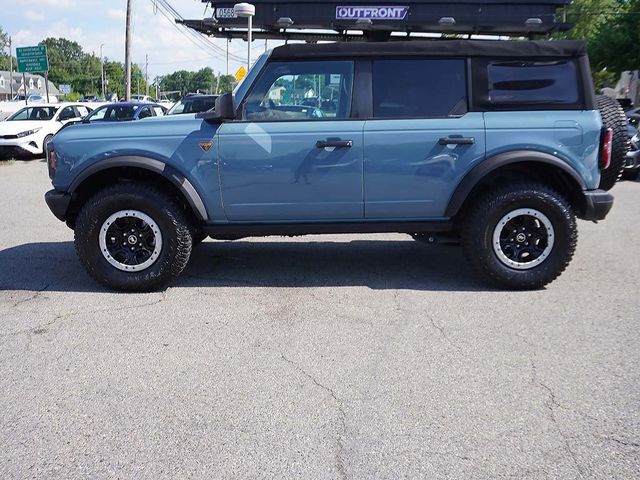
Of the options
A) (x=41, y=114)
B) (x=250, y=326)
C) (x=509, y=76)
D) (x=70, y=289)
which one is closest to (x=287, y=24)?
(x=509, y=76)

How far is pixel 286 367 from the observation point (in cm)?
381

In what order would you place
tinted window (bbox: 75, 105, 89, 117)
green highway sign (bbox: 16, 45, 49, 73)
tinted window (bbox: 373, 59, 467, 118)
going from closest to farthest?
tinted window (bbox: 373, 59, 467, 118)
tinted window (bbox: 75, 105, 89, 117)
green highway sign (bbox: 16, 45, 49, 73)

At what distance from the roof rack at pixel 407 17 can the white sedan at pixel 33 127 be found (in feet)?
29.6

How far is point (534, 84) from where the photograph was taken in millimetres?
5195

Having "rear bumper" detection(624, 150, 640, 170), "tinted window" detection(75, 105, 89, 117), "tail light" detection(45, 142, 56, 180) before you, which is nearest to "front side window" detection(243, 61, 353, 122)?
"tail light" detection(45, 142, 56, 180)

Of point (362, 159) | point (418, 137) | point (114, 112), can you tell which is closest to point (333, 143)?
point (362, 159)

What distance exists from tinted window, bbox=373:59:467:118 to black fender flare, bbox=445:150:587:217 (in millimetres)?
514

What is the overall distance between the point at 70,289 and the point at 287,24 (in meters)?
6.53

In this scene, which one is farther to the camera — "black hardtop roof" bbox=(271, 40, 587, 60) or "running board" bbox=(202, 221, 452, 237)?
"running board" bbox=(202, 221, 452, 237)

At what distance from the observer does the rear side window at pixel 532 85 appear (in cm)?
516

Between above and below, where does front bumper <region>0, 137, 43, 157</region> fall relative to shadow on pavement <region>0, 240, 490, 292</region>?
above

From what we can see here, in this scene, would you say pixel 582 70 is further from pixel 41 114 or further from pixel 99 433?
pixel 41 114

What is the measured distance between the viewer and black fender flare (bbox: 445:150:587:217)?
16.5 ft

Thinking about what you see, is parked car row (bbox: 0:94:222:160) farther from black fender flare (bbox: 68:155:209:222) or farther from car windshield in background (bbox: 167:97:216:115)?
black fender flare (bbox: 68:155:209:222)
